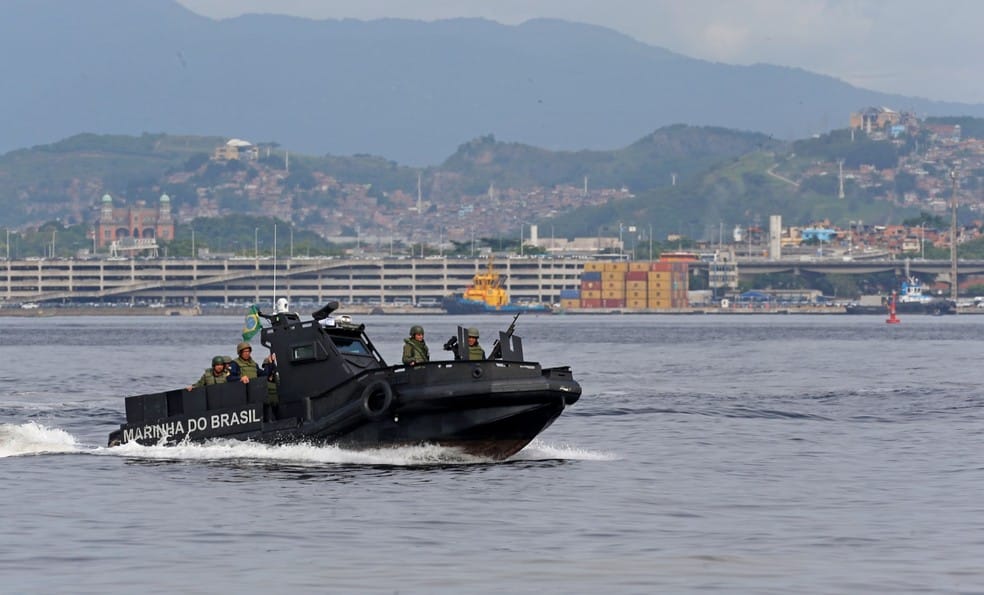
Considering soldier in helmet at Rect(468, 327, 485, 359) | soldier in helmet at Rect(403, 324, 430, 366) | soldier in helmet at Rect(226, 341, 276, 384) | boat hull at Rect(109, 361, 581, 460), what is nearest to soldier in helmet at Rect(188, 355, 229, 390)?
soldier in helmet at Rect(226, 341, 276, 384)

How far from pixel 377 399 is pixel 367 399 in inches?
7.5

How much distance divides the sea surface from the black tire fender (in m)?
1.05

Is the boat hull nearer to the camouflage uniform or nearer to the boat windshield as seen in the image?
the camouflage uniform

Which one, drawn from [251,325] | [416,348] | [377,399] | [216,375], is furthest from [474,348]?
[251,325]

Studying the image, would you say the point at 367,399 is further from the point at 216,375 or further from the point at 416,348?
the point at 216,375

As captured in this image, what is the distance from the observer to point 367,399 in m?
36.8

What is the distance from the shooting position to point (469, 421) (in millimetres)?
36969

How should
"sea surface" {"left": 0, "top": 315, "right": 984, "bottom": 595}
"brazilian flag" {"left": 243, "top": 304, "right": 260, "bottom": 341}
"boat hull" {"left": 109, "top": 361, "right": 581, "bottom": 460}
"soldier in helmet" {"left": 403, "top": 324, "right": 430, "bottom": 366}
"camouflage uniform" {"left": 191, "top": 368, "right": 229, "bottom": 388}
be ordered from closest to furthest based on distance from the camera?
"sea surface" {"left": 0, "top": 315, "right": 984, "bottom": 595} → "boat hull" {"left": 109, "top": 361, "right": 581, "bottom": 460} → "soldier in helmet" {"left": 403, "top": 324, "right": 430, "bottom": 366} → "camouflage uniform" {"left": 191, "top": 368, "right": 229, "bottom": 388} → "brazilian flag" {"left": 243, "top": 304, "right": 260, "bottom": 341}

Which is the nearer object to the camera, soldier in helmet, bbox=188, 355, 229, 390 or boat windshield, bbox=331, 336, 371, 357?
boat windshield, bbox=331, 336, 371, 357

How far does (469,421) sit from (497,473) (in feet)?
3.90

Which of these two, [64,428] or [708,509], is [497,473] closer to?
[708,509]

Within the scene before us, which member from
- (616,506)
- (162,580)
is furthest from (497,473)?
(162,580)

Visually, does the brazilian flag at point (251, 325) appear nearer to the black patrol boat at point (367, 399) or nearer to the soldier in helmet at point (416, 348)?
the black patrol boat at point (367, 399)

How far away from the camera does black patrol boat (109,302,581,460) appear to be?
36.5 meters
